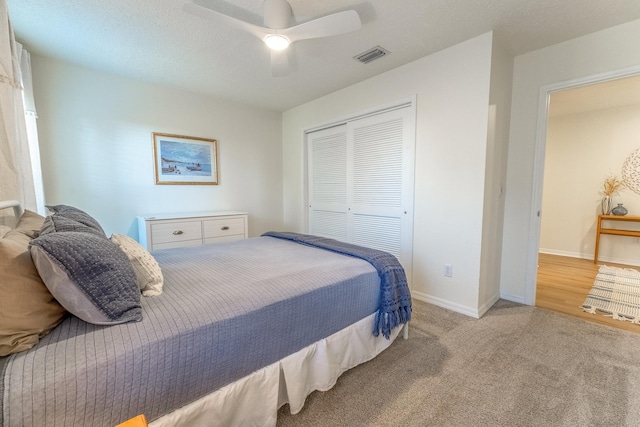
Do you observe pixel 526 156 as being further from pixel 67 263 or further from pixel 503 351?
pixel 67 263

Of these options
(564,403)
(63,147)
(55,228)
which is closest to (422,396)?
(564,403)

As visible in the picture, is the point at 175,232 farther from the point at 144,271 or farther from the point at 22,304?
the point at 22,304

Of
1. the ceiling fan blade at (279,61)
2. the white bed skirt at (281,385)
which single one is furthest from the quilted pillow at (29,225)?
the ceiling fan blade at (279,61)

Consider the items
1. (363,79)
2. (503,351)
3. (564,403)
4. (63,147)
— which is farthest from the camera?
(363,79)

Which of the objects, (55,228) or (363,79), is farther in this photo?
(363,79)

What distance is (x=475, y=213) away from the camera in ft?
7.68

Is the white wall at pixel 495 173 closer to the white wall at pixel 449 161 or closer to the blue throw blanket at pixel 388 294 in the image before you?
the white wall at pixel 449 161

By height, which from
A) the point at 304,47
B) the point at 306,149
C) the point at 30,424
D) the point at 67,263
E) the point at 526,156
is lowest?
the point at 30,424

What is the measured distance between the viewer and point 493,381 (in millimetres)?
1570

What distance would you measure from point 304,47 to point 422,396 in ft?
8.98

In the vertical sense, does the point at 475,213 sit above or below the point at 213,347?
above

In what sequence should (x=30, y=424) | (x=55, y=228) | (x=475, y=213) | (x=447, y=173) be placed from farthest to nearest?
(x=447, y=173), (x=475, y=213), (x=55, y=228), (x=30, y=424)

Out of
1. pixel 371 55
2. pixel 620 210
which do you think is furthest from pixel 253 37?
pixel 620 210

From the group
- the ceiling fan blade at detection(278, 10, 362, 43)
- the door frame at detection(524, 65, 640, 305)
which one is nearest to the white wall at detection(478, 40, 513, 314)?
the door frame at detection(524, 65, 640, 305)
